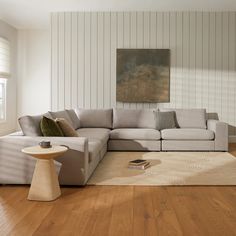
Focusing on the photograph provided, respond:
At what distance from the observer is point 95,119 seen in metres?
6.88

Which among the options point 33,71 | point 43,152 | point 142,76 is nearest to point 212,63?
point 142,76

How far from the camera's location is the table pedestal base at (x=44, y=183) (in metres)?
3.32

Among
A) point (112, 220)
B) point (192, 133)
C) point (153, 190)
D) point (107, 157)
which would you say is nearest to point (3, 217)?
point (112, 220)

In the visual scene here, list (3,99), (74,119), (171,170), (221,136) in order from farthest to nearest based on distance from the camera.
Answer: (3,99) → (74,119) → (221,136) → (171,170)

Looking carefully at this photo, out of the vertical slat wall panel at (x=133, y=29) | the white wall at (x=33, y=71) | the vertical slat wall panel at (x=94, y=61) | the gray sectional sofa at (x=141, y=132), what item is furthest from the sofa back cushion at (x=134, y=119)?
the white wall at (x=33, y=71)

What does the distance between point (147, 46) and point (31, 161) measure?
4.31 m

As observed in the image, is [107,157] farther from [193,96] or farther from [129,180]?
[193,96]

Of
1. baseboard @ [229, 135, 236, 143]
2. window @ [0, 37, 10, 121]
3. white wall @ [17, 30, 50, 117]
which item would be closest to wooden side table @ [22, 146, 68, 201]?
baseboard @ [229, 135, 236, 143]

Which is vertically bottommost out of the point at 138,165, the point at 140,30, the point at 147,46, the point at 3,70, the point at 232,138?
the point at 138,165

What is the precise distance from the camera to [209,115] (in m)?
7.32

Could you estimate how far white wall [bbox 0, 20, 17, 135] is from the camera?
833 cm

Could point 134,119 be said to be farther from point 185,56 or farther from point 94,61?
point 185,56

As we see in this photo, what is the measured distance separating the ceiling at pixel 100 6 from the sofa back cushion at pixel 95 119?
204 cm

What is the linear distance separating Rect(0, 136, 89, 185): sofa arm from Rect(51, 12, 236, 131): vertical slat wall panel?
3.60 metres
